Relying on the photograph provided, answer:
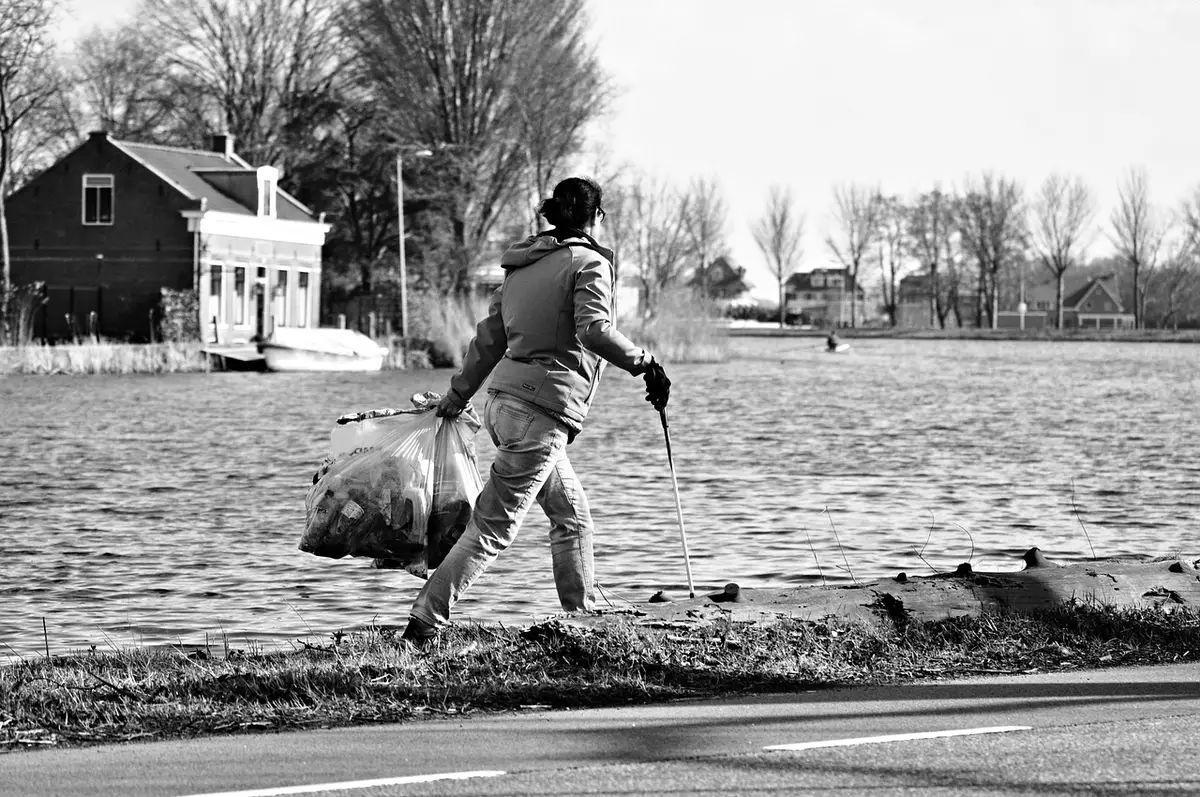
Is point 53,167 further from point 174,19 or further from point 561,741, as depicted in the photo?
point 561,741

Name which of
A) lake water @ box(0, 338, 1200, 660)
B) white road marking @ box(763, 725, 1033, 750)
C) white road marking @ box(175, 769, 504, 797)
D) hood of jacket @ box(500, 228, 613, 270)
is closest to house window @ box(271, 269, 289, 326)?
lake water @ box(0, 338, 1200, 660)

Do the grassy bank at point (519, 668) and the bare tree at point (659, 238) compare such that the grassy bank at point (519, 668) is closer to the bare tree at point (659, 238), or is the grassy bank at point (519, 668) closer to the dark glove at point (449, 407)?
the dark glove at point (449, 407)

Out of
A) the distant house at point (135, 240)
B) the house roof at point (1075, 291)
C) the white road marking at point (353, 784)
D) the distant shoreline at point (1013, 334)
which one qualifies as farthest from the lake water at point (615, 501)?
the house roof at point (1075, 291)

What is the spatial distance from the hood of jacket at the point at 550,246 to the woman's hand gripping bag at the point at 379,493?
3.01 ft

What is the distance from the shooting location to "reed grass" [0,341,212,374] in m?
44.7

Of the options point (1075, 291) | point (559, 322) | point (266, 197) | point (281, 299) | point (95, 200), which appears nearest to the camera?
point (559, 322)

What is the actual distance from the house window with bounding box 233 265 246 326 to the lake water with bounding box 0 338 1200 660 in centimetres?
1739

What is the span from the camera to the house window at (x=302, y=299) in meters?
63.0

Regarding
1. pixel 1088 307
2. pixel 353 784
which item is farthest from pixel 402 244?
pixel 1088 307

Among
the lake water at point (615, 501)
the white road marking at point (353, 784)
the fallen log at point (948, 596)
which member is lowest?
the lake water at point (615, 501)

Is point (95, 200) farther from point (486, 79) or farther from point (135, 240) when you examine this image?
point (486, 79)

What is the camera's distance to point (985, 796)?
5.08 meters

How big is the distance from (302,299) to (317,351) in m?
9.43

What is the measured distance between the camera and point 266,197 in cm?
6075
